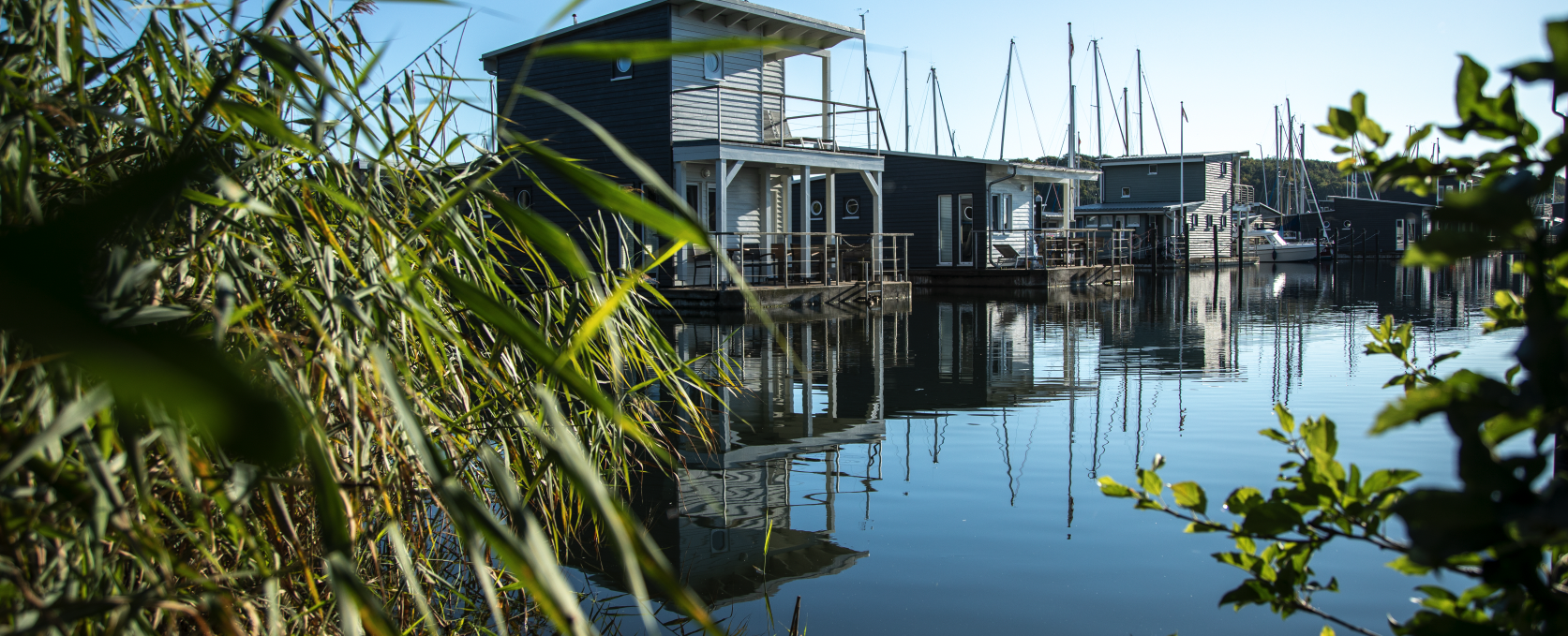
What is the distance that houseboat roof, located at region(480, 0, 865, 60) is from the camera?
56.0 ft

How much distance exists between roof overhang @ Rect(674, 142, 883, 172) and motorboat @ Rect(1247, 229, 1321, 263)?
1123 inches

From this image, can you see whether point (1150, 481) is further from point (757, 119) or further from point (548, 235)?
point (757, 119)

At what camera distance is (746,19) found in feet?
58.9

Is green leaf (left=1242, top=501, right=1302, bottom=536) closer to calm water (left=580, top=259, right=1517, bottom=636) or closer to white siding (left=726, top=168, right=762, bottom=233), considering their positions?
calm water (left=580, top=259, right=1517, bottom=636)

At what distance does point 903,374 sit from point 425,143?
22.1 feet

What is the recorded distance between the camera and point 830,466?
5.16 meters

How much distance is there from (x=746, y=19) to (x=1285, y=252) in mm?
31327

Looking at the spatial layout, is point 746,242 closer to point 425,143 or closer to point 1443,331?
point 1443,331

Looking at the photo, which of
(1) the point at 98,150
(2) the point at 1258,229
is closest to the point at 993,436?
(1) the point at 98,150

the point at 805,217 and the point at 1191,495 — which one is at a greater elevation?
the point at 805,217

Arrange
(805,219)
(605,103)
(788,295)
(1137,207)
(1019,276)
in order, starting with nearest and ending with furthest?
(788,295) → (805,219) → (605,103) → (1019,276) → (1137,207)

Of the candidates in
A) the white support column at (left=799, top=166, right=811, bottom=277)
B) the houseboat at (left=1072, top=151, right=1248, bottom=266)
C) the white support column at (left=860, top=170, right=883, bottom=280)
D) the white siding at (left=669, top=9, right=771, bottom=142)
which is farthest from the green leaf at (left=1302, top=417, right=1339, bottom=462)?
the houseboat at (left=1072, top=151, right=1248, bottom=266)

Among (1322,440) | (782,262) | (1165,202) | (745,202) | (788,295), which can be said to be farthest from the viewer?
(1165,202)

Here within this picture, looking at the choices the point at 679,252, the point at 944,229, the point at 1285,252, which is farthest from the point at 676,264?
the point at 1285,252
